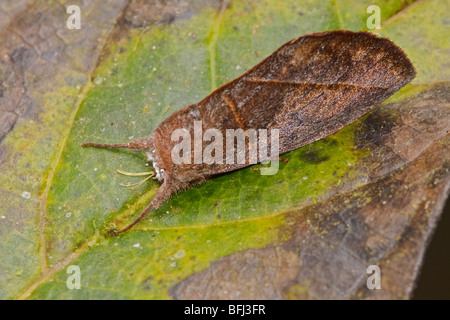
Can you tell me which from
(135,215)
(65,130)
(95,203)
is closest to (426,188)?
(135,215)

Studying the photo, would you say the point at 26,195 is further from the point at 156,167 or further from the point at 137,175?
the point at 156,167

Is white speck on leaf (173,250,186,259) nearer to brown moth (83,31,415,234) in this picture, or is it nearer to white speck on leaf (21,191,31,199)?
brown moth (83,31,415,234)

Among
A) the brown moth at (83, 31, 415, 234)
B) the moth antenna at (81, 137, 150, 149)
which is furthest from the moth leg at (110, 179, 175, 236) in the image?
the moth antenna at (81, 137, 150, 149)

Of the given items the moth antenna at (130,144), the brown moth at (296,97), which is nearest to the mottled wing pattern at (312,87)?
the brown moth at (296,97)

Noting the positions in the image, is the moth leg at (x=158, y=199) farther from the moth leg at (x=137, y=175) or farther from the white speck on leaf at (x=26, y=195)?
the white speck on leaf at (x=26, y=195)

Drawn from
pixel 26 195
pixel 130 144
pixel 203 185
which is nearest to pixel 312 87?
pixel 203 185

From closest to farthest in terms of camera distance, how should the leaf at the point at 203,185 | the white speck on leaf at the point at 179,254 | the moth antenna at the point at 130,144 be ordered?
the leaf at the point at 203,185 < the white speck on leaf at the point at 179,254 < the moth antenna at the point at 130,144

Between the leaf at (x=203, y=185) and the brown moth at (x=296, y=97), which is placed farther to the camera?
the brown moth at (x=296, y=97)
